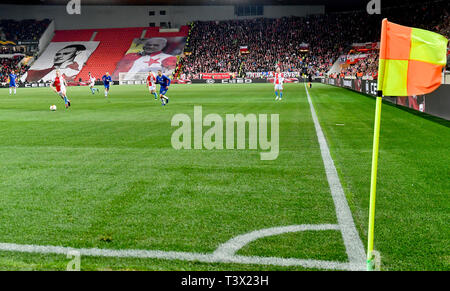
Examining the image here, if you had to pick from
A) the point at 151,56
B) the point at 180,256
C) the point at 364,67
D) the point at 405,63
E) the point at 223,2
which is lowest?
the point at 180,256

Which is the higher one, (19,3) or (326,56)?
(19,3)

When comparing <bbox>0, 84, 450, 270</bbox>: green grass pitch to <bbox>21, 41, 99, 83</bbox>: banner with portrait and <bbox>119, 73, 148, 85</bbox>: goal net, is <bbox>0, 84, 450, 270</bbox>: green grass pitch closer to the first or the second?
<bbox>119, 73, 148, 85</bbox>: goal net

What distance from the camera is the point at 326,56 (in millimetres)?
62156

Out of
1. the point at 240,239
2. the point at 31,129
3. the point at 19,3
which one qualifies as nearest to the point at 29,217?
the point at 240,239

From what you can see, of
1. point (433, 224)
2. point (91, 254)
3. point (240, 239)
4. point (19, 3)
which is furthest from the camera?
point (19, 3)

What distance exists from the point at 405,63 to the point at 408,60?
39mm

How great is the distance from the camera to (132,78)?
6431cm

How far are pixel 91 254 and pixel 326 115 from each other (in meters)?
12.7
